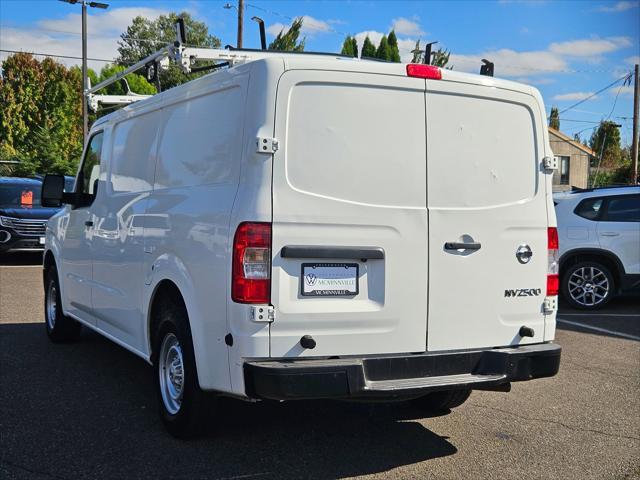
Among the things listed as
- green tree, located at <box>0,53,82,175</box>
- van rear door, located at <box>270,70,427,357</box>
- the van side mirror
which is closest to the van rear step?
van rear door, located at <box>270,70,427,357</box>

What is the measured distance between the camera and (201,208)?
4160 millimetres

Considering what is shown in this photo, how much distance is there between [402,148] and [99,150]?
3.34 m

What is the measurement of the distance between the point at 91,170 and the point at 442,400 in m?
3.68

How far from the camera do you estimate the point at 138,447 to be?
A: 4.41m

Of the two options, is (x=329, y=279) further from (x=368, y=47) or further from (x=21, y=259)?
(x=368, y=47)

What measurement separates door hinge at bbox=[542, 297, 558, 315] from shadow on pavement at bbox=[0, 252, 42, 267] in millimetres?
12717

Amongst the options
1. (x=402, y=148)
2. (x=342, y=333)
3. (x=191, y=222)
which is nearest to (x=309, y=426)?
(x=342, y=333)

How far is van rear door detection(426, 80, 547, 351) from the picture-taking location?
4152mm

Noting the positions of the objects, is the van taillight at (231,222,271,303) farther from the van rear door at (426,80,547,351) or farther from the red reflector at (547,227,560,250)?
the red reflector at (547,227,560,250)

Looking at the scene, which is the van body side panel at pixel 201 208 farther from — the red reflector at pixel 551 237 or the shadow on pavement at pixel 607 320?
the shadow on pavement at pixel 607 320

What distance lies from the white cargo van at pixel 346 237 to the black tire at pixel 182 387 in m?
0.01

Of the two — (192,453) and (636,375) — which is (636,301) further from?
(192,453)

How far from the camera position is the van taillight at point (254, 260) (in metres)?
3.71

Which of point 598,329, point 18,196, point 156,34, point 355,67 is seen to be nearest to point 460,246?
point 355,67
